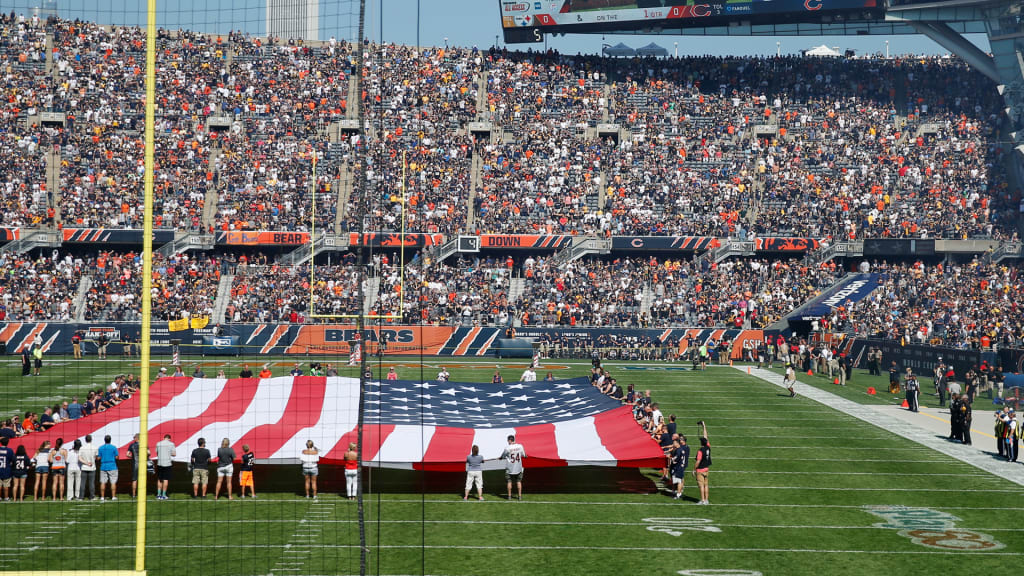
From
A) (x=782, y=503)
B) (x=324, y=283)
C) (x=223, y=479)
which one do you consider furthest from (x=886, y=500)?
(x=324, y=283)

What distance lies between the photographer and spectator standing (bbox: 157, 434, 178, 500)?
700 inches

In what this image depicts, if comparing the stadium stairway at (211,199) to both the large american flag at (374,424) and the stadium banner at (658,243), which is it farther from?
the large american flag at (374,424)

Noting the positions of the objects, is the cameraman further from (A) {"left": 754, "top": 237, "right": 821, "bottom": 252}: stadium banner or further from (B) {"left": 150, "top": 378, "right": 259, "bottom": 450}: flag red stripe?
(A) {"left": 754, "top": 237, "right": 821, "bottom": 252}: stadium banner

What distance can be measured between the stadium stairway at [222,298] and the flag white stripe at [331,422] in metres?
21.0

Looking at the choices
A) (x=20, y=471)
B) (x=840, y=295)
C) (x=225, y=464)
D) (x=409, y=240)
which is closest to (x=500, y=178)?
(x=409, y=240)

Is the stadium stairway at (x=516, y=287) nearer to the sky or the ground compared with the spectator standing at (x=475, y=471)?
nearer to the sky

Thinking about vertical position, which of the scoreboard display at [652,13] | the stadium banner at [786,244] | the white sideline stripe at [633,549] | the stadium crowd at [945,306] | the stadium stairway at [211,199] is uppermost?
the scoreboard display at [652,13]

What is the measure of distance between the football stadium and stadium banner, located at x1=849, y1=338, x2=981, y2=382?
0.13m

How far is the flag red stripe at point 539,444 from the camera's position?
61.7ft

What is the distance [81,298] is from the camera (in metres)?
44.8

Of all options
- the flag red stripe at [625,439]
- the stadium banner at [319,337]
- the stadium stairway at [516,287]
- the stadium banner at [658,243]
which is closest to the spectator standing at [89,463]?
the flag red stripe at [625,439]

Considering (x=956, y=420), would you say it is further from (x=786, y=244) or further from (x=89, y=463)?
(x=786, y=244)

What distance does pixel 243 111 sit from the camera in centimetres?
5219

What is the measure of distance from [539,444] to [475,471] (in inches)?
72.2
